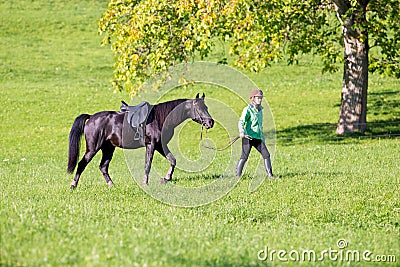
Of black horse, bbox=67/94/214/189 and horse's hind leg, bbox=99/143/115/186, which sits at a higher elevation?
black horse, bbox=67/94/214/189

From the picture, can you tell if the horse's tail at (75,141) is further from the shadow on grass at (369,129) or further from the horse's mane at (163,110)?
the shadow on grass at (369,129)

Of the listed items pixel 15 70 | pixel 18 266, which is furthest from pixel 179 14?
pixel 15 70

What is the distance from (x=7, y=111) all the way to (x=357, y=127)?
18527mm

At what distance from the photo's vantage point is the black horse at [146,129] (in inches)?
534

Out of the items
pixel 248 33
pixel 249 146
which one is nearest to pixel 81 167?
pixel 249 146

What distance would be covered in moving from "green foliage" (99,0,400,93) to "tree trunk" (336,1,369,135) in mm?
448

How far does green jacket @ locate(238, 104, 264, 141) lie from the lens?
1412cm

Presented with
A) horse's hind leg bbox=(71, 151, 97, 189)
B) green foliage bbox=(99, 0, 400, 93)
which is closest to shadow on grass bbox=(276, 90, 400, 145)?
green foliage bbox=(99, 0, 400, 93)

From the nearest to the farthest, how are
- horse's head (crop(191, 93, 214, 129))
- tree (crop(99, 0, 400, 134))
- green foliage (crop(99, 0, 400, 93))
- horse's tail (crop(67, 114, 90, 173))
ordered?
horse's head (crop(191, 93, 214, 129))
horse's tail (crop(67, 114, 90, 173))
green foliage (crop(99, 0, 400, 93))
tree (crop(99, 0, 400, 134))

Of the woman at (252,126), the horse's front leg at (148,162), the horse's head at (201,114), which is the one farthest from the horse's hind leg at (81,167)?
the woman at (252,126)

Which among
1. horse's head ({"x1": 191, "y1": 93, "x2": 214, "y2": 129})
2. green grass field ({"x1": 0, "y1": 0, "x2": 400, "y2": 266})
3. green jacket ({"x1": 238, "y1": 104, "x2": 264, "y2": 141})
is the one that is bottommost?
green grass field ({"x1": 0, "y1": 0, "x2": 400, "y2": 266})

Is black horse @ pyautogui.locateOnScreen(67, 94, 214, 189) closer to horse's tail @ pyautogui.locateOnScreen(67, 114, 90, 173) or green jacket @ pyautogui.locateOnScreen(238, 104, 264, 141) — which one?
horse's tail @ pyautogui.locateOnScreen(67, 114, 90, 173)

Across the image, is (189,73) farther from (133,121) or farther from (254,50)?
(133,121)

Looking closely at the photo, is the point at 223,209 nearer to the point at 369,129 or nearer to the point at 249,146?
the point at 249,146
